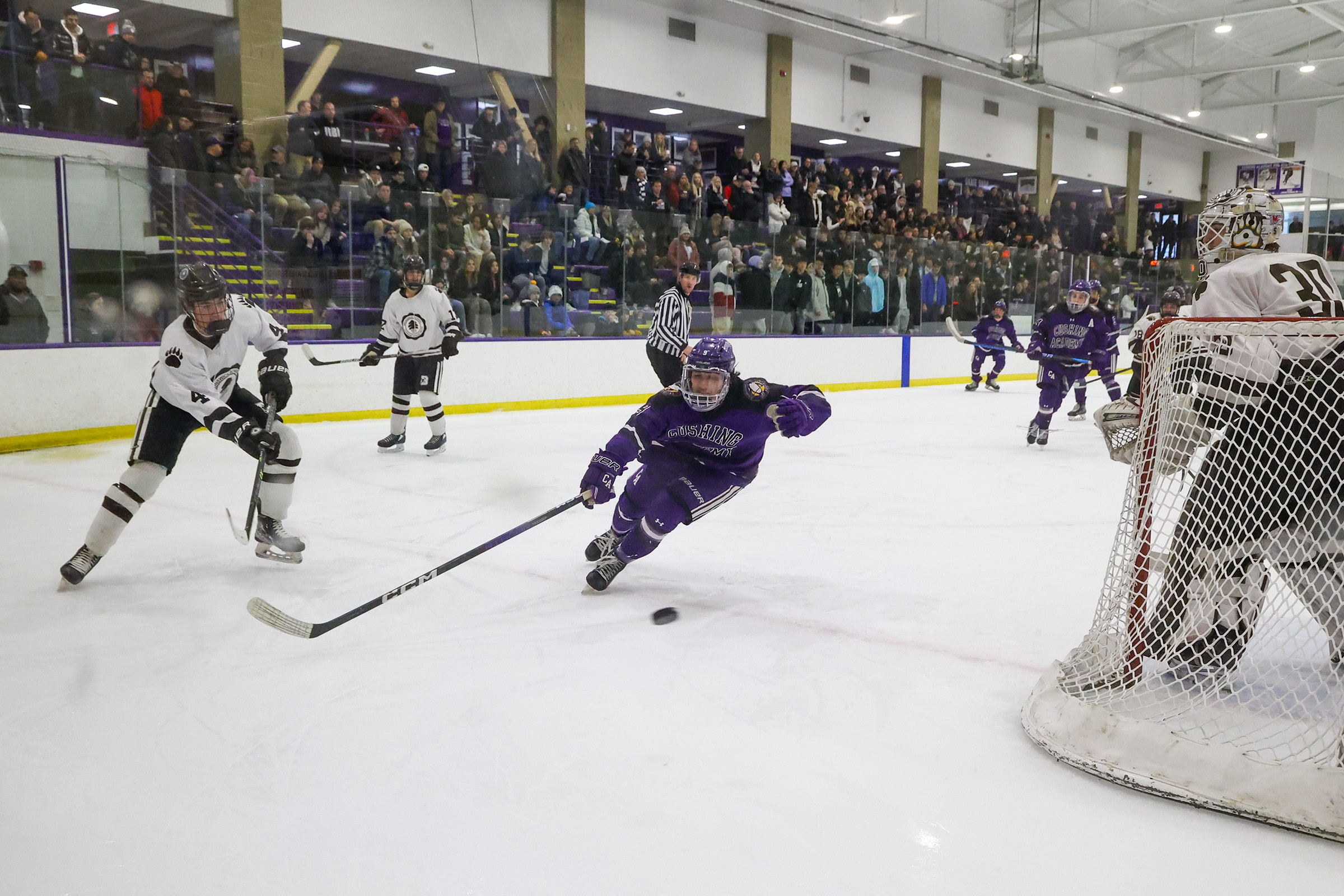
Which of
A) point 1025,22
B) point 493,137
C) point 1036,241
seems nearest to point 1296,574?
point 493,137

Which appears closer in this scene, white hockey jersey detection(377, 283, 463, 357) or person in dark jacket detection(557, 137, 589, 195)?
white hockey jersey detection(377, 283, 463, 357)

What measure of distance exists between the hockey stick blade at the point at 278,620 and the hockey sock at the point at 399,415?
12.6 ft

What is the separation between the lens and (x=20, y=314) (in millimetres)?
6738

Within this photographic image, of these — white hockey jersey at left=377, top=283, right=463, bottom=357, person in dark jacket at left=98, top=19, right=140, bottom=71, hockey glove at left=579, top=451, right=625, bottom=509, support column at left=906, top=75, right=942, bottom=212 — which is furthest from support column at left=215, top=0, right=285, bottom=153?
support column at left=906, top=75, right=942, bottom=212

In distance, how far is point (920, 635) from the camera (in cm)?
288

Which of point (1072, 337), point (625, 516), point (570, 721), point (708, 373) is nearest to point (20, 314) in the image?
point (625, 516)

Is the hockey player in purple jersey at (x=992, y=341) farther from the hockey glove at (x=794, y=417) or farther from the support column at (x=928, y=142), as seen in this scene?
the hockey glove at (x=794, y=417)

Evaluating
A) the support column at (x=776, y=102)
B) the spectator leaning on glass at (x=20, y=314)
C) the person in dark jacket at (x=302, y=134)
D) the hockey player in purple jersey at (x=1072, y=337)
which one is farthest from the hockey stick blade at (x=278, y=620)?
the support column at (x=776, y=102)

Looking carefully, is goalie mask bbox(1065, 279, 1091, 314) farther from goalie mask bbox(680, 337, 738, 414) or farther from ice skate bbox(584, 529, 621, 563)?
ice skate bbox(584, 529, 621, 563)

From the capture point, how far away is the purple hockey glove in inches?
125

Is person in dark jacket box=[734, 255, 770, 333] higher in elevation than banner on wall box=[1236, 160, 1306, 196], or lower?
lower

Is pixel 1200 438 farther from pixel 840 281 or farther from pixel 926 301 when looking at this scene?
pixel 926 301

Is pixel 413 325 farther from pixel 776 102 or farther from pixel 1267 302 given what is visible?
pixel 776 102

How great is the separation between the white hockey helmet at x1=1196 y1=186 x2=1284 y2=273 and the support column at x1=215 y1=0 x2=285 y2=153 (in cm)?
928
